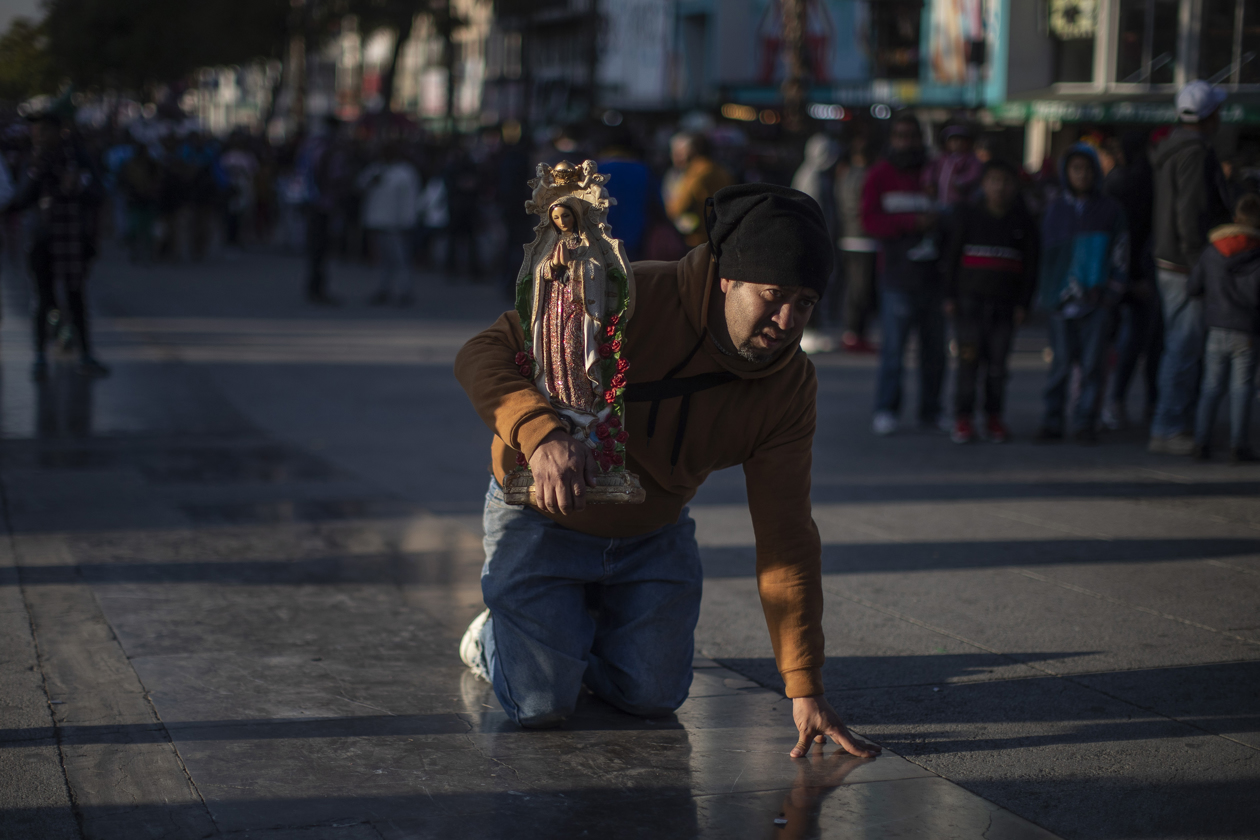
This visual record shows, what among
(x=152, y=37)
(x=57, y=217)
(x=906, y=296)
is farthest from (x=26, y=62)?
(x=906, y=296)

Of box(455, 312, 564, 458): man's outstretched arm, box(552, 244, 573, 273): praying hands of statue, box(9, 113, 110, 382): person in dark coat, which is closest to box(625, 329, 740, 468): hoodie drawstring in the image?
box(455, 312, 564, 458): man's outstretched arm

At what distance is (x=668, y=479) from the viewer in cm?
359

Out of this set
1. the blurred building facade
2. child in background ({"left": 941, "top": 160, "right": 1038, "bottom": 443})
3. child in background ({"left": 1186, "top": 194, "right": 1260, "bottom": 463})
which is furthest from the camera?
the blurred building facade

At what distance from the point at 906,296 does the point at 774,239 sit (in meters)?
5.68

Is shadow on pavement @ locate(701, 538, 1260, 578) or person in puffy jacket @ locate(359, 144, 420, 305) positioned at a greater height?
person in puffy jacket @ locate(359, 144, 420, 305)

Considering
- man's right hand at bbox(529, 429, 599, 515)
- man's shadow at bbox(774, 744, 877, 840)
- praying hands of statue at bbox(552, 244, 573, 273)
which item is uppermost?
praying hands of statue at bbox(552, 244, 573, 273)

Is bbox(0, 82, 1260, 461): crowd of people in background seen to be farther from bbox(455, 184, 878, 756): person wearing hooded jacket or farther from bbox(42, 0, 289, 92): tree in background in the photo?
bbox(42, 0, 289, 92): tree in background

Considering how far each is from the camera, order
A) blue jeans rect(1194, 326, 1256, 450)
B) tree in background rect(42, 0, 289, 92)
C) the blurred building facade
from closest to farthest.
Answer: blue jeans rect(1194, 326, 1256, 450) → the blurred building facade → tree in background rect(42, 0, 289, 92)

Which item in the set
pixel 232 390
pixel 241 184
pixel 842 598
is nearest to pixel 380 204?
pixel 232 390

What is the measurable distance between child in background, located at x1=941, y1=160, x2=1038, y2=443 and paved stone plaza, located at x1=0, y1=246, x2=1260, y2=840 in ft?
1.31

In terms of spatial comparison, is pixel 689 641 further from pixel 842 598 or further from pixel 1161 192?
pixel 1161 192

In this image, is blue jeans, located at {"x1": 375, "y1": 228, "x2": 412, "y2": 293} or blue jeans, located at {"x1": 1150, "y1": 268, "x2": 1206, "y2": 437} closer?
blue jeans, located at {"x1": 1150, "y1": 268, "x2": 1206, "y2": 437}

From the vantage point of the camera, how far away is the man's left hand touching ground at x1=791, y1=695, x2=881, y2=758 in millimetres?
3439

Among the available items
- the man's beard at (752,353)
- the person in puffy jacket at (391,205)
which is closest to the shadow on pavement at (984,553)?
the man's beard at (752,353)
